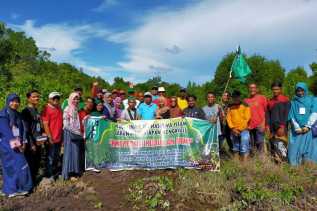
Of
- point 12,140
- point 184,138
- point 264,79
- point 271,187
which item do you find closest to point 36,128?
point 12,140

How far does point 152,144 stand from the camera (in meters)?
8.17

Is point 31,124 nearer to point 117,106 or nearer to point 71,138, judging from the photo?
point 71,138

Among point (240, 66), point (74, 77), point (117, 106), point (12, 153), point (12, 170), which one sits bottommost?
point (12, 170)

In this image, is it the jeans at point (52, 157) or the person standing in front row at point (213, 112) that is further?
the person standing in front row at point (213, 112)

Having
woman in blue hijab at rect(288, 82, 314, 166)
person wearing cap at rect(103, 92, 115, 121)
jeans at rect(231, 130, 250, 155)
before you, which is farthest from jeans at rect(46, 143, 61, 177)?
woman in blue hijab at rect(288, 82, 314, 166)

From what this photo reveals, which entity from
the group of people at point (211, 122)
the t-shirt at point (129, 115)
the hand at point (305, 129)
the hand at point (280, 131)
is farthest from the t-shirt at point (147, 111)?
the hand at point (305, 129)

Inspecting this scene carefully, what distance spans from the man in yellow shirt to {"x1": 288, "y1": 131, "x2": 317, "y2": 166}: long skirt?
40.7 inches

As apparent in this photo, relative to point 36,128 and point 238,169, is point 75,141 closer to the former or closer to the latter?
point 36,128

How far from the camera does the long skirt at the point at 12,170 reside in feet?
22.9

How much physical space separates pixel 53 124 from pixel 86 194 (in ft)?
5.81

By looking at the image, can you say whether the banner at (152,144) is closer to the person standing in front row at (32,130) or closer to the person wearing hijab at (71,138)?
the person wearing hijab at (71,138)

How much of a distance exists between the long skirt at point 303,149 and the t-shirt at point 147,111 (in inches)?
123

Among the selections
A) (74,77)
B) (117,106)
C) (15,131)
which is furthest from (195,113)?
(74,77)

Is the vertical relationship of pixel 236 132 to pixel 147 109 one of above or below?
below
